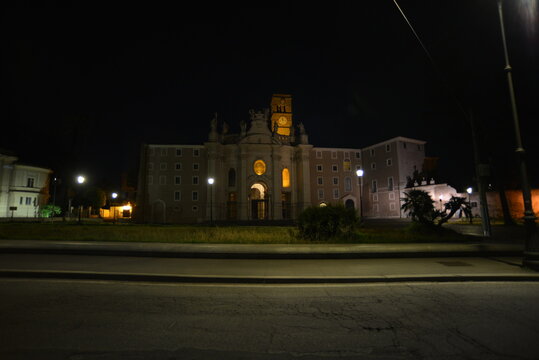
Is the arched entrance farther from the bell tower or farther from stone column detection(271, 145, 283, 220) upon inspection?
the bell tower

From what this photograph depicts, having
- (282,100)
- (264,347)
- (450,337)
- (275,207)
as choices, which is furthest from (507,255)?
(282,100)

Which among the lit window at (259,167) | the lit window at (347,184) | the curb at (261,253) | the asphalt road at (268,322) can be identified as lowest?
the asphalt road at (268,322)

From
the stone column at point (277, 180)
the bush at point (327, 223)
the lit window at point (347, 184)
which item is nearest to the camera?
the bush at point (327, 223)

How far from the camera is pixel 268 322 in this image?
4438 mm

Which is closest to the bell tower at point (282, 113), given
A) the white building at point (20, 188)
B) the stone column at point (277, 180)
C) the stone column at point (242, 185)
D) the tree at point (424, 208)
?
the stone column at point (277, 180)

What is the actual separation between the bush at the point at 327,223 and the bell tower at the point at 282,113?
61969 millimetres

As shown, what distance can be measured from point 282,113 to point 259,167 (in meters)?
30.2

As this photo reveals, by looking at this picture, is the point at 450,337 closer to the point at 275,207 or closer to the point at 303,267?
the point at 303,267

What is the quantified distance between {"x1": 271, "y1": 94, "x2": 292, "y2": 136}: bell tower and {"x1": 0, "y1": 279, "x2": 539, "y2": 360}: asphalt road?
72046mm

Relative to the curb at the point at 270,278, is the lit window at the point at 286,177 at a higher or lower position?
higher

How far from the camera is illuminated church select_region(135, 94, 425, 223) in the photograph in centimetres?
5069

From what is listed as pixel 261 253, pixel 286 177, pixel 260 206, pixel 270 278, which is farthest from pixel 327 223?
pixel 286 177

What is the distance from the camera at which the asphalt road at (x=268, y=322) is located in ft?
11.3

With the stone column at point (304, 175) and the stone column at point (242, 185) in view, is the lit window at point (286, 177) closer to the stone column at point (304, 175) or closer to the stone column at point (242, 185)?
the stone column at point (304, 175)
